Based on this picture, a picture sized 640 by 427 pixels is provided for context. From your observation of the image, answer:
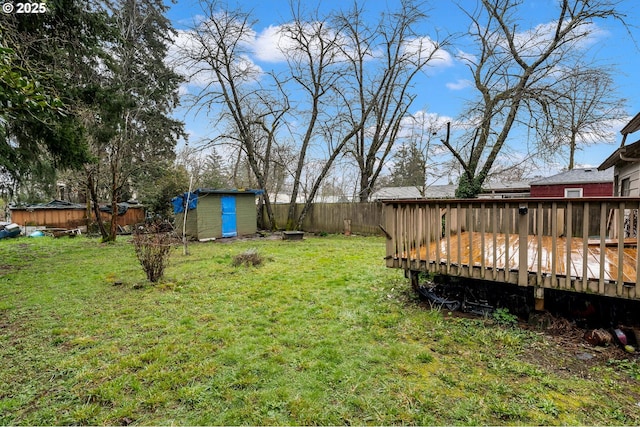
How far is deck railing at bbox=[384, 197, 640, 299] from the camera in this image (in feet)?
8.84

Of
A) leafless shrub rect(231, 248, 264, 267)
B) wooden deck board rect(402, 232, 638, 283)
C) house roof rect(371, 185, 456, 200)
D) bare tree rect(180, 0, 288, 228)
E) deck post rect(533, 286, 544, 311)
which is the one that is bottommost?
leafless shrub rect(231, 248, 264, 267)

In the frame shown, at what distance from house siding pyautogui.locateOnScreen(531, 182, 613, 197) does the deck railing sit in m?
11.4

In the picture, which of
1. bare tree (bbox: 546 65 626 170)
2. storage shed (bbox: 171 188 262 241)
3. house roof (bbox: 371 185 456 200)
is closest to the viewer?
bare tree (bbox: 546 65 626 170)

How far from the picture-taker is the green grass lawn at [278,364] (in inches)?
78.5

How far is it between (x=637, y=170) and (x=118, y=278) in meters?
9.57

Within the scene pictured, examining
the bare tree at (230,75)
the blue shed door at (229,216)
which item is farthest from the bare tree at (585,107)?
the blue shed door at (229,216)

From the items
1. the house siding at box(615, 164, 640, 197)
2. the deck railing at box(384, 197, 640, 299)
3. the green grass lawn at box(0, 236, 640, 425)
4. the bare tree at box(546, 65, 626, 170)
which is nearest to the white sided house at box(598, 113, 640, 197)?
the house siding at box(615, 164, 640, 197)

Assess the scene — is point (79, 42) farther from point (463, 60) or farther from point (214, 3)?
point (463, 60)

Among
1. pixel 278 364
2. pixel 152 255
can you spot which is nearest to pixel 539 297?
pixel 278 364

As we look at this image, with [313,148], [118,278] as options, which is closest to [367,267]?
[118,278]

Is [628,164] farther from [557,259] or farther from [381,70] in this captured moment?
[381,70]

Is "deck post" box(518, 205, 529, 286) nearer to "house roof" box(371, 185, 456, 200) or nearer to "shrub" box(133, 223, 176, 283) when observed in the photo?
"shrub" box(133, 223, 176, 283)

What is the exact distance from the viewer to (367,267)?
6.31 meters

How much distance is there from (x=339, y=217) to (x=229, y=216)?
467cm
